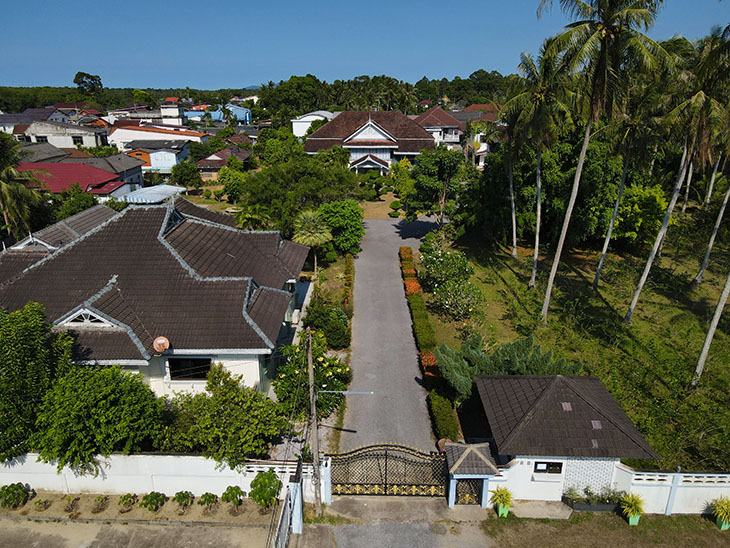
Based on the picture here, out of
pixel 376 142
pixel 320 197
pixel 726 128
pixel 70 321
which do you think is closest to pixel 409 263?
pixel 320 197

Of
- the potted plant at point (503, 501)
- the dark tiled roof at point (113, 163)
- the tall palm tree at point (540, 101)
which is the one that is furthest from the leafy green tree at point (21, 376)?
the dark tiled roof at point (113, 163)

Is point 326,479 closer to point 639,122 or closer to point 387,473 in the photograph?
point 387,473

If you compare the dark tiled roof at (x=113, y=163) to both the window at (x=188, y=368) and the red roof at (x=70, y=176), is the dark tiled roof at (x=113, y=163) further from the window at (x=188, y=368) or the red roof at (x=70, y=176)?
the window at (x=188, y=368)

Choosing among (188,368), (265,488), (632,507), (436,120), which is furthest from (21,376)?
(436,120)

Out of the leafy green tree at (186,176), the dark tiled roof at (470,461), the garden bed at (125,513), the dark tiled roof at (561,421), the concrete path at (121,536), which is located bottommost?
the concrete path at (121,536)

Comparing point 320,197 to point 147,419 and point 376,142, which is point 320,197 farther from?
point 376,142

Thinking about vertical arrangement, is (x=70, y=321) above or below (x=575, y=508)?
above
